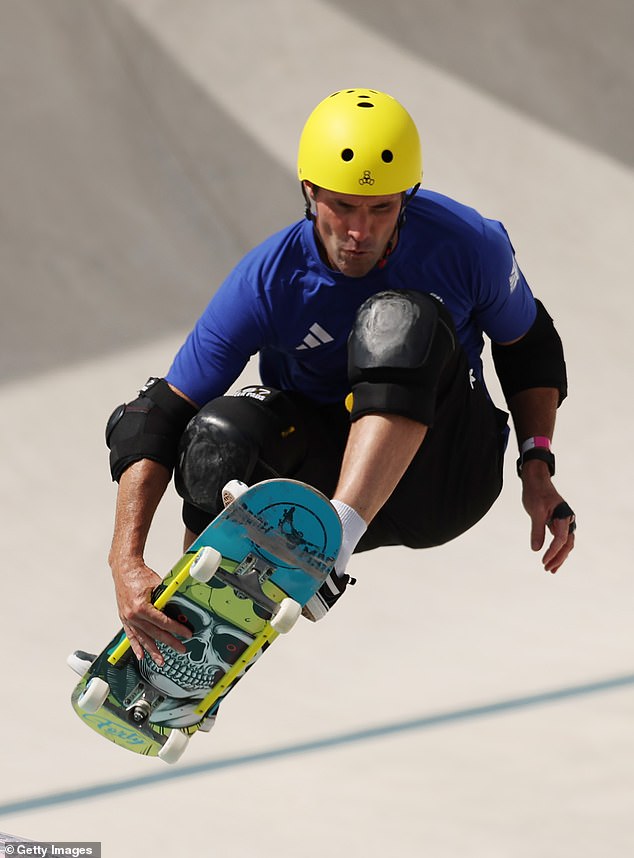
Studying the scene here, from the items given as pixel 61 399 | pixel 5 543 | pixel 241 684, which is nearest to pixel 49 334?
pixel 61 399

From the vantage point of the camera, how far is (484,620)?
13.4 feet

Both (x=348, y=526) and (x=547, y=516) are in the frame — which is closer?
(x=348, y=526)

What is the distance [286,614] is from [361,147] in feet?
3.40

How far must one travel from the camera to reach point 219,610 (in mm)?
2455

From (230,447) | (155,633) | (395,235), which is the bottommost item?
(155,633)

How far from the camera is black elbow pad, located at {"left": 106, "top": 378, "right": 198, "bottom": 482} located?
2.76 metres

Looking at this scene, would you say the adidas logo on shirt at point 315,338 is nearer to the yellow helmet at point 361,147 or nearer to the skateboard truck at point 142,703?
Answer: the yellow helmet at point 361,147

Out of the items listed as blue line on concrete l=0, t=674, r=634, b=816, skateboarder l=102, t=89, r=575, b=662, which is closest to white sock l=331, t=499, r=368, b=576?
skateboarder l=102, t=89, r=575, b=662

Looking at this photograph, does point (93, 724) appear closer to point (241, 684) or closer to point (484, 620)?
point (241, 684)

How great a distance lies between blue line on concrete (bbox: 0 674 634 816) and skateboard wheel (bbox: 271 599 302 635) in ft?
3.17

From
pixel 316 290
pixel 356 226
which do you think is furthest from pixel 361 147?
pixel 316 290

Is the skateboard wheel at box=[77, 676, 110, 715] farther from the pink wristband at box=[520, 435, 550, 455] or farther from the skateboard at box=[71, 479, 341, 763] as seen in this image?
the pink wristband at box=[520, 435, 550, 455]

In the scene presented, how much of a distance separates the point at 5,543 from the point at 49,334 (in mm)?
1387

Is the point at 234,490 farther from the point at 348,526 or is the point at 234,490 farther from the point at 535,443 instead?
the point at 535,443
